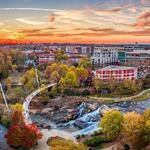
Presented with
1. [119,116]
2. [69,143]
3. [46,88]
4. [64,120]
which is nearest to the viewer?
[69,143]

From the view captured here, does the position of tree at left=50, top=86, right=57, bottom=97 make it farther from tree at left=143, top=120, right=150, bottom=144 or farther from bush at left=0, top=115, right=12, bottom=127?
tree at left=143, top=120, right=150, bottom=144

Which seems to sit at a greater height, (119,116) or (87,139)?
(119,116)

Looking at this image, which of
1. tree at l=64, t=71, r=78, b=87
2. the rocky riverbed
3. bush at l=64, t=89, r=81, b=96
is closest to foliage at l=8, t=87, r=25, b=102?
the rocky riverbed

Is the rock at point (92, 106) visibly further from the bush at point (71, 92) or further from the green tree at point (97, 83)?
the green tree at point (97, 83)

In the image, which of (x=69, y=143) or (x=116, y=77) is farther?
(x=116, y=77)

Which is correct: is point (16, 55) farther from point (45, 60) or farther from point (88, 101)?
point (88, 101)

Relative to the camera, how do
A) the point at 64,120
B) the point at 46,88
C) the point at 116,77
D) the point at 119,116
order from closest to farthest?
the point at 119,116 < the point at 64,120 < the point at 46,88 < the point at 116,77

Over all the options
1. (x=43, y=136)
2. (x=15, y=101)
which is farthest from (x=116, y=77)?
(x=43, y=136)
